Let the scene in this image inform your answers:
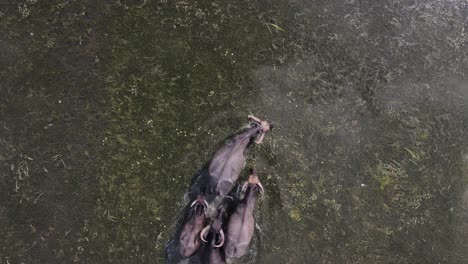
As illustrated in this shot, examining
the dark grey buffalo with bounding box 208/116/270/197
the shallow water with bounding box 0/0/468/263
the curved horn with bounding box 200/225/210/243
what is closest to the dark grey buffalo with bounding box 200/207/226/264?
the curved horn with bounding box 200/225/210/243

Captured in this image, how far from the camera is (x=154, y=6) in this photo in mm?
5406

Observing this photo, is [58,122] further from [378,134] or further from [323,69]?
[378,134]

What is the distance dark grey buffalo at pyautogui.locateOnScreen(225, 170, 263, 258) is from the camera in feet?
16.4

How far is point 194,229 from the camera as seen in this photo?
16.6 ft

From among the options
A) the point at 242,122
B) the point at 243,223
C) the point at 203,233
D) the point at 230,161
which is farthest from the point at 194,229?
the point at 242,122

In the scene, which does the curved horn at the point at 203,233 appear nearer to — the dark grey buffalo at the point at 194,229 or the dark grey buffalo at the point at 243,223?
the dark grey buffalo at the point at 194,229

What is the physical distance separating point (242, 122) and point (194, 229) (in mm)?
1199

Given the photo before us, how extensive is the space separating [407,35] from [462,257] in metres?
2.39

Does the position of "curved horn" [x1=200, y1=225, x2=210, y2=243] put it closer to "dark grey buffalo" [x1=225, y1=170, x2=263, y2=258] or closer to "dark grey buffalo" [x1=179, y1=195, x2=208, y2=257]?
"dark grey buffalo" [x1=179, y1=195, x2=208, y2=257]

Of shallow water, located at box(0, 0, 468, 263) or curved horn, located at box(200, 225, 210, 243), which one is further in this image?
shallow water, located at box(0, 0, 468, 263)

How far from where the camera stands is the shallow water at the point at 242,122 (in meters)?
5.34

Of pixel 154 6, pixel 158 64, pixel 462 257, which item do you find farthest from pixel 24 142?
pixel 462 257

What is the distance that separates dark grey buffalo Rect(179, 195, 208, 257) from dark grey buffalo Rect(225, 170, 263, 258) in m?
0.30

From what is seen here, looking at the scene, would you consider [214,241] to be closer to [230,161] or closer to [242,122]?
[230,161]
